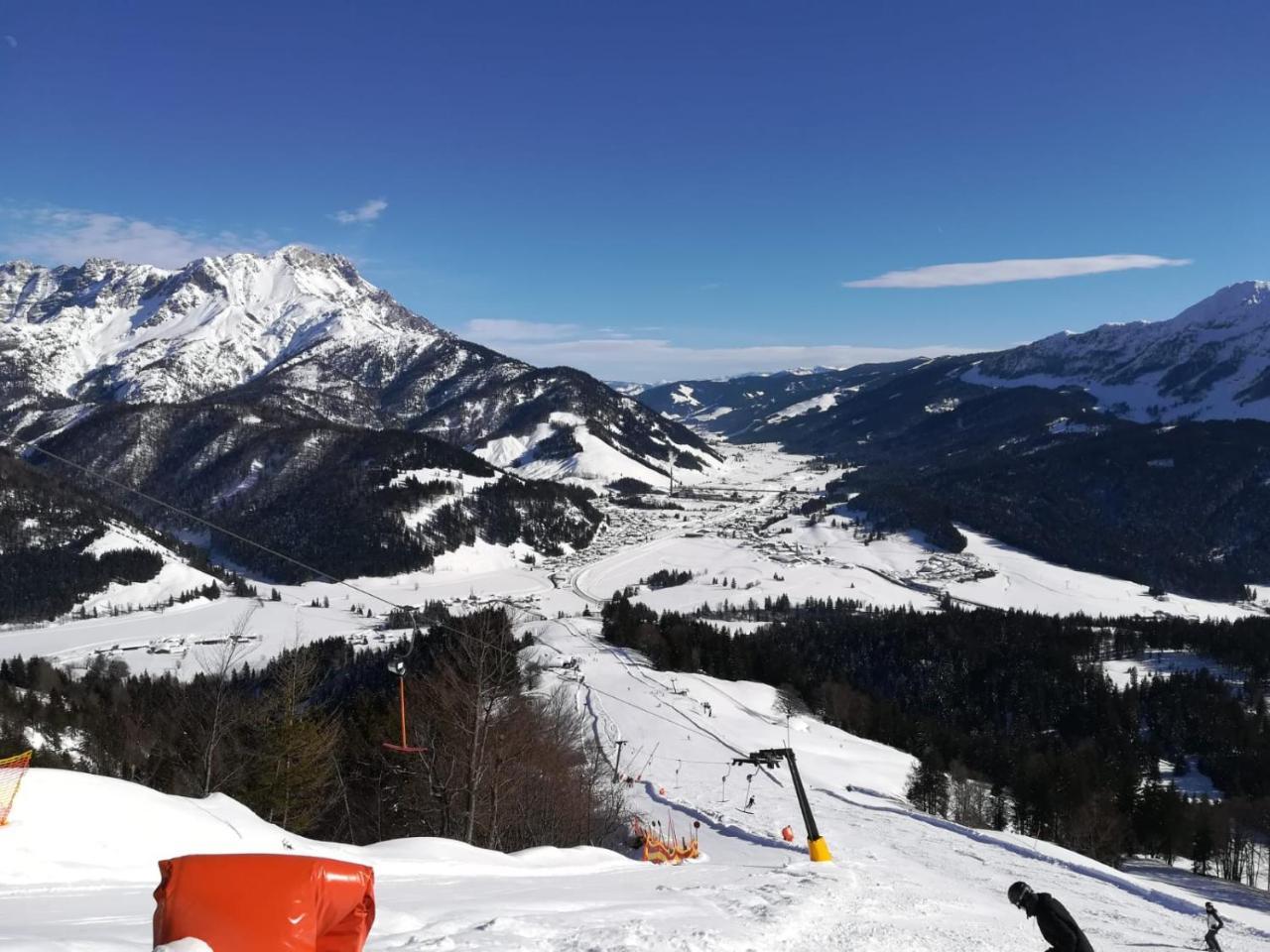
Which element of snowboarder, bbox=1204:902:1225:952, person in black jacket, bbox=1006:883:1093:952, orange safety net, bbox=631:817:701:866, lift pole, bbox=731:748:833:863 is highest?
person in black jacket, bbox=1006:883:1093:952

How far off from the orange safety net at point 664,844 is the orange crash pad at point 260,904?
1873 cm

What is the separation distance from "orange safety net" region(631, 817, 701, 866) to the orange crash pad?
61.5 ft

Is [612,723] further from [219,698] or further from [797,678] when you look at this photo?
[797,678]

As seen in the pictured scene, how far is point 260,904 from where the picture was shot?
4801 millimetres

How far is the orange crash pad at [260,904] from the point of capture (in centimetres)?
475

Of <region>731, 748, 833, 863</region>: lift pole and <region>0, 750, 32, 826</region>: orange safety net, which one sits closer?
<region>0, 750, 32, 826</region>: orange safety net

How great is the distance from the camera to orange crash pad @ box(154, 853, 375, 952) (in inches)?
187

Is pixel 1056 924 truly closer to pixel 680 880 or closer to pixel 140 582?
pixel 680 880

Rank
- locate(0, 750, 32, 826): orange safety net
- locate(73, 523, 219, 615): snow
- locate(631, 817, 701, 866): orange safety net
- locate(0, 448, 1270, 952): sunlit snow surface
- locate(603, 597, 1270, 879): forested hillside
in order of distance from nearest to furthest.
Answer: locate(0, 448, 1270, 952): sunlit snow surface, locate(0, 750, 32, 826): orange safety net, locate(631, 817, 701, 866): orange safety net, locate(603, 597, 1270, 879): forested hillside, locate(73, 523, 219, 615): snow

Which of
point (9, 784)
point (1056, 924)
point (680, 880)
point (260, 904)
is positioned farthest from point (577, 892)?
point (260, 904)

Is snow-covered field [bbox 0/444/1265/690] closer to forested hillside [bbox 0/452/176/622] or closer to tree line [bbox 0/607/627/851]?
forested hillside [bbox 0/452/176/622]

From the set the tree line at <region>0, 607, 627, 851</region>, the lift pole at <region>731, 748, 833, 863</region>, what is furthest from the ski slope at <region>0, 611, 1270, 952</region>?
the tree line at <region>0, 607, 627, 851</region>

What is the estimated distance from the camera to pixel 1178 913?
21.1m

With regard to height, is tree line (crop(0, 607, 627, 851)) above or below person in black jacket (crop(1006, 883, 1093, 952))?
below
